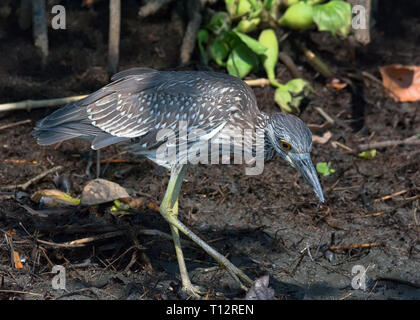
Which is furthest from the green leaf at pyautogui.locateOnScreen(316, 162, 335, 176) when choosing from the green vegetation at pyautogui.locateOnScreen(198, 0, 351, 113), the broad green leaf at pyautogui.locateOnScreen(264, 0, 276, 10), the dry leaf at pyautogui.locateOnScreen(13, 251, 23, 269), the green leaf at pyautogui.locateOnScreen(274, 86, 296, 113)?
the dry leaf at pyautogui.locateOnScreen(13, 251, 23, 269)

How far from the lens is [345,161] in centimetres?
738

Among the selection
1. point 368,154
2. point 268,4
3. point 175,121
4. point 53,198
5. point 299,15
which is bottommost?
point 53,198

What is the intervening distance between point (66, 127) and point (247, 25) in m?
3.32

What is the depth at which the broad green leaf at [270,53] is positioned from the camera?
8.11 metres

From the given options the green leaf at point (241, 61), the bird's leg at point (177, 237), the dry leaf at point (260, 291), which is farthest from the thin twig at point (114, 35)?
the dry leaf at point (260, 291)

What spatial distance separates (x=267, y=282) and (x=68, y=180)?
104 inches

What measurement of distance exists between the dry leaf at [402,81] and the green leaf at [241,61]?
5.99 ft

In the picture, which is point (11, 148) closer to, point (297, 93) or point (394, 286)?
point (297, 93)

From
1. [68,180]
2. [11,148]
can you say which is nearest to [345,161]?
[68,180]

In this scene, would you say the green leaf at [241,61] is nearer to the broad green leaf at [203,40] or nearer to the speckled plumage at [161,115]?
the broad green leaf at [203,40]

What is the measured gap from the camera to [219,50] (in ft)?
26.8

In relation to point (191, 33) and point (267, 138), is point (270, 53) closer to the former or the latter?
point (191, 33)

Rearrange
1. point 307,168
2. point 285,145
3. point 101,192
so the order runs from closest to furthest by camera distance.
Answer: point 307,168 → point 285,145 → point 101,192

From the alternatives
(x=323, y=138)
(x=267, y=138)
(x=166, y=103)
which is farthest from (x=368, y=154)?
(x=166, y=103)
